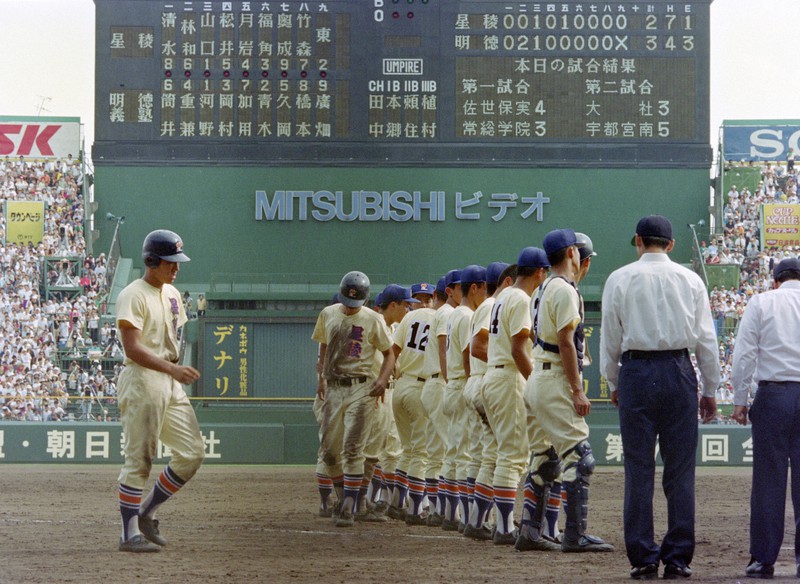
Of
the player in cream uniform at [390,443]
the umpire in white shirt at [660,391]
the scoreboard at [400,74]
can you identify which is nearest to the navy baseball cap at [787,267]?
the umpire in white shirt at [660,391]

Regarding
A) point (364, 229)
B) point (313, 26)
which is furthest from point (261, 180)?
point (313, 26)

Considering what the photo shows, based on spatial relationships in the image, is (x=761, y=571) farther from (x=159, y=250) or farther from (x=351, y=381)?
(x=351, y=381)

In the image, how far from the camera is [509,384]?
8.69 m

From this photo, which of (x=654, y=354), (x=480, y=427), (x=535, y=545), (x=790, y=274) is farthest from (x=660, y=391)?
(x=480, y=427)

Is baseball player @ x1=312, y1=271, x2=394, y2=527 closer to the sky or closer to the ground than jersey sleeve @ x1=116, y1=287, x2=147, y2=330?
closer to the ground

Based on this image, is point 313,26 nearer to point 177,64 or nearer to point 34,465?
point 177,64

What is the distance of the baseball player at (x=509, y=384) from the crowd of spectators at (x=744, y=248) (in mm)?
17903

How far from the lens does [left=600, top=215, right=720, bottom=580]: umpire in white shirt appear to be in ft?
22.3

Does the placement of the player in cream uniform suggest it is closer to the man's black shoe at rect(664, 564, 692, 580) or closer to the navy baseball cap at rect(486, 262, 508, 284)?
the navy baseball cap at rect(486, 262, 508, 284)

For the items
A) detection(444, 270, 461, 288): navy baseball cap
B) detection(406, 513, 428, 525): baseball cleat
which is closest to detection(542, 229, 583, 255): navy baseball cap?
detection(444, 270, 461, 288): navy baseball cap

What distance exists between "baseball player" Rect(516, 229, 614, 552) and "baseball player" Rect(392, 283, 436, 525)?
9.18ft

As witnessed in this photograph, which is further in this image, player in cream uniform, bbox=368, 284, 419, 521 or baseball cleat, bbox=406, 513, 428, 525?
player in cream uniform, bbox=368, 284, 419, 521

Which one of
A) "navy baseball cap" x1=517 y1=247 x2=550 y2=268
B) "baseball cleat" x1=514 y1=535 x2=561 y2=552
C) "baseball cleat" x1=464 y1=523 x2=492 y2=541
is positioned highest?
"navy baseball cap" x1=517 y1=247 x2=550 y2=268

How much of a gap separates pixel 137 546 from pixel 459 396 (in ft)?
9.85
